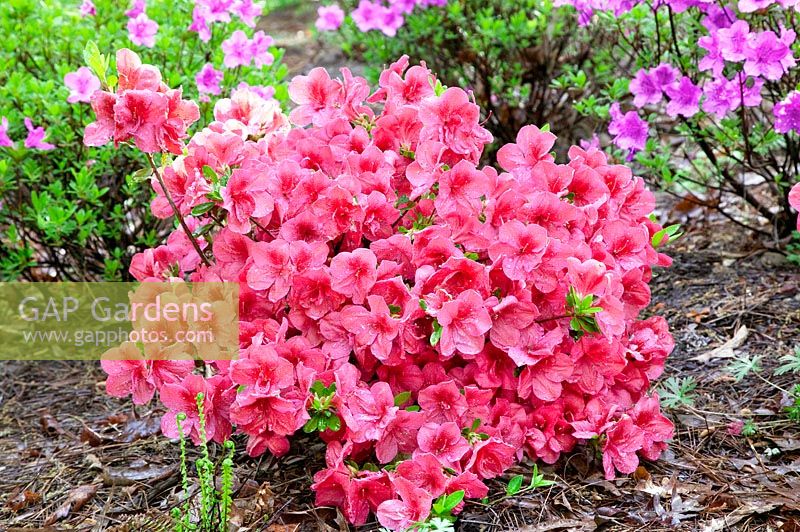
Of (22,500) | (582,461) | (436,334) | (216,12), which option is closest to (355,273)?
(436,334)

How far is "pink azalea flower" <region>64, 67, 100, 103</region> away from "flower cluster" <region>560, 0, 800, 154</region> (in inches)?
72.2

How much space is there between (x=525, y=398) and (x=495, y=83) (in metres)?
2.59

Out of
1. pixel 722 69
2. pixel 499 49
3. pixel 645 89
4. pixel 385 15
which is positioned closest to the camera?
pixel 722 69

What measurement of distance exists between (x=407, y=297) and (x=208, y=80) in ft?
5.75

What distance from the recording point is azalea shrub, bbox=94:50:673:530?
1.99 meters

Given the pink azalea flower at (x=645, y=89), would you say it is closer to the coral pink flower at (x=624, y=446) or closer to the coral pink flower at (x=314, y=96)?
the coral pink flower at (x=314, y=96)

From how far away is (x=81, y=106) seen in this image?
3.29 metres

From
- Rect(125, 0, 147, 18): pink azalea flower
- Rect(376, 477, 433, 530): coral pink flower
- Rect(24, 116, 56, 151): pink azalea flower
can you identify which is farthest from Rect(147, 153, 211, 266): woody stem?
Rect(125, 0, 147, 18): pink azalea flower

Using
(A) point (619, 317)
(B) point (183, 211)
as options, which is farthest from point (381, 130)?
(A) point (619, 317)

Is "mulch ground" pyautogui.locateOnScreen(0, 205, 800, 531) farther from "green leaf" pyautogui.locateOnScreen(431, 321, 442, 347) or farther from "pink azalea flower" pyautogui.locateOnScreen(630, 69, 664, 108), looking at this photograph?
"pink azalea flower" pyautogui.locateOnScreen(630, 69, 664, 108)

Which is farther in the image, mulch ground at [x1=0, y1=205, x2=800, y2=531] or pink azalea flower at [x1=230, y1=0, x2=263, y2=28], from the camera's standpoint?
pink azalea flower at [x1=230, y1=0, x2=263, y2=28]

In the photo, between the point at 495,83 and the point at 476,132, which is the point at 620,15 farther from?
the point at 476,132

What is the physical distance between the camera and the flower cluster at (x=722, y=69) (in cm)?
269

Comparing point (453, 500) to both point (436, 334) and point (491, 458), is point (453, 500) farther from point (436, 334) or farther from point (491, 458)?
point (436, 334)
